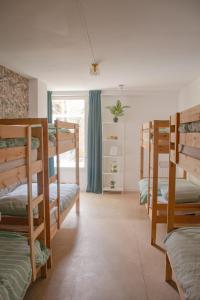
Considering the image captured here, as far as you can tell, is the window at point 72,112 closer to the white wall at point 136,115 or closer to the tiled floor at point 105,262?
the white wall at point 136,115

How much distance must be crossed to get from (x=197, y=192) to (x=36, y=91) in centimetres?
304

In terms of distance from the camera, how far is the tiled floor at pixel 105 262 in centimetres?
218

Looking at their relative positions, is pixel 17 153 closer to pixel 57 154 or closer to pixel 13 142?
pixel 13 142

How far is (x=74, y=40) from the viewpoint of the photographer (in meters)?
2.46

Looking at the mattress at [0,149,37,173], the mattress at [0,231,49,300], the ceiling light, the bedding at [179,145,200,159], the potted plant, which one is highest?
the ceiling light

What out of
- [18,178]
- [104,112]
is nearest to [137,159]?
[104,112]

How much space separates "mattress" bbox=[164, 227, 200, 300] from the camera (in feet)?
4.67

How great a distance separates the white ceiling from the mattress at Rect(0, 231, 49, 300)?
183cm

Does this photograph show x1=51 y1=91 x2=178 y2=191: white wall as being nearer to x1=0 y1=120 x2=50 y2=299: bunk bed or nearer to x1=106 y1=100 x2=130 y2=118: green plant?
x1=106 y1=100 x2=130 y2=118: green plant

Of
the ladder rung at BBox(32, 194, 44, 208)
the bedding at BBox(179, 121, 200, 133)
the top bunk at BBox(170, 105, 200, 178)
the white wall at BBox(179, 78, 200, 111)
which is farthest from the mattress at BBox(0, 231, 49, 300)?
the white wall at BBox(179, 78, 200, 111)

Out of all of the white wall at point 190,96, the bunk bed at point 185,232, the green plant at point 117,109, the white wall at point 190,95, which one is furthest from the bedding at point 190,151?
the green plant at point 117,109

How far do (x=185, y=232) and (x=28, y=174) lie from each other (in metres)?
1.42

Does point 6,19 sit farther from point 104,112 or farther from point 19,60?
point 104,112

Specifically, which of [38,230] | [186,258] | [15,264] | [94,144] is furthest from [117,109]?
[15,264]
